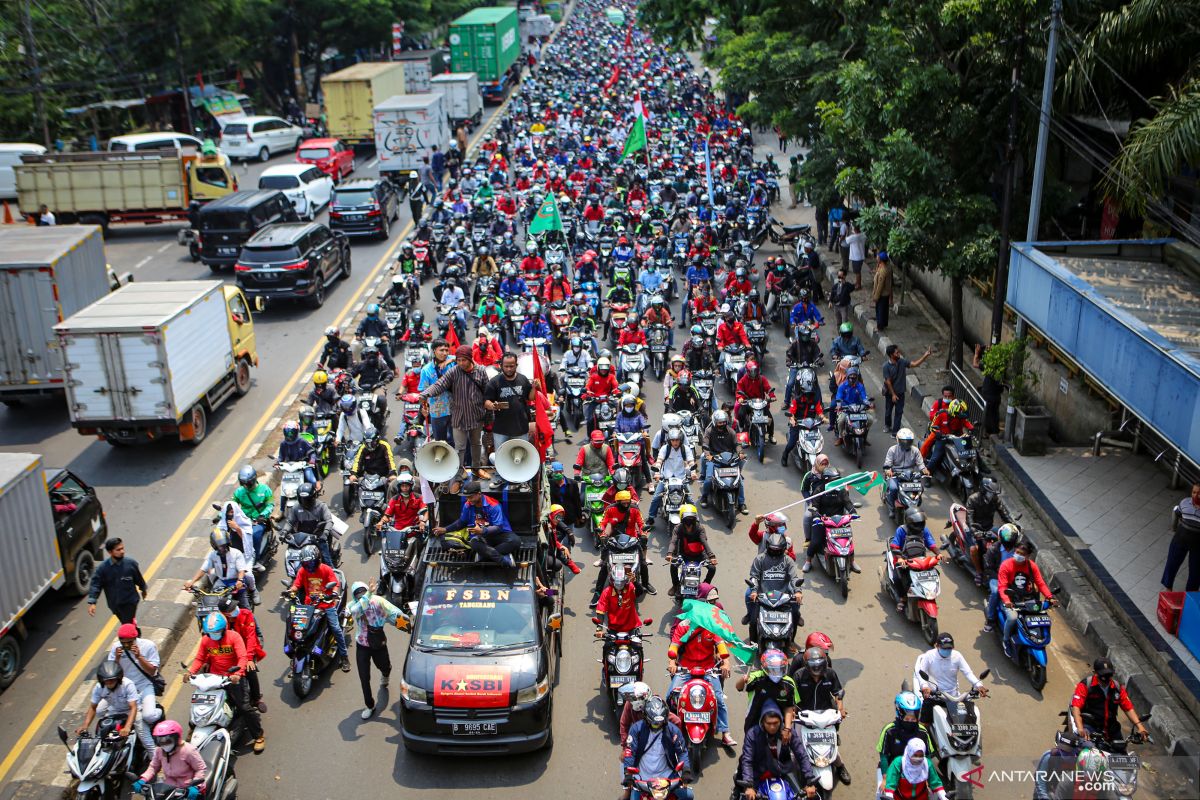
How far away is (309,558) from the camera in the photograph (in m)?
11.4

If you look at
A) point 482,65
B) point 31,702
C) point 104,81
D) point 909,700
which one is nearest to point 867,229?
point 909,700

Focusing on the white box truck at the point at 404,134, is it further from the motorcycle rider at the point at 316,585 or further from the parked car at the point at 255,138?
the motorcycle rider at the point at 316,585

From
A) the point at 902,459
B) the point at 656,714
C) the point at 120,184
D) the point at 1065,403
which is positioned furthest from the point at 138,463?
the point at 120,184

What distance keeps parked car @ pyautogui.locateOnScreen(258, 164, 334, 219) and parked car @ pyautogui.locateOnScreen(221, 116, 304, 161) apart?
10345 mm

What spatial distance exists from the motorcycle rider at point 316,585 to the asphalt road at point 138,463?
295 cm

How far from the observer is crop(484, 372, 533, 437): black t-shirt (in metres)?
14.3

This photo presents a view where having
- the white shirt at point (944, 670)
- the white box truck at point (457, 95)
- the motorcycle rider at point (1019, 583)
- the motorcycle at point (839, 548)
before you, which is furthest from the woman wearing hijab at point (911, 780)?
the white box truck at point (457, 95)

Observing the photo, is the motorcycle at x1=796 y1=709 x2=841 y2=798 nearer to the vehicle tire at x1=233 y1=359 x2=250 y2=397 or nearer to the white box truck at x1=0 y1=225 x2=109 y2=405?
the vehicle tire at x1=233 y1=359 x2=250 y2=397

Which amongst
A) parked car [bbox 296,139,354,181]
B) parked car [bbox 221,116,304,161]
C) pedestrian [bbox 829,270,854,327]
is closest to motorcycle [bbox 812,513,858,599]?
pedestrian [bbox 829,270,854,327]

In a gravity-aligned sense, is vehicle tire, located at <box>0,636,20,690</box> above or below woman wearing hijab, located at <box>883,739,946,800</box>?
below

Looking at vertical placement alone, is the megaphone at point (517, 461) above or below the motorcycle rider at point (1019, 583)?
above

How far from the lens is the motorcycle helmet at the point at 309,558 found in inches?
449

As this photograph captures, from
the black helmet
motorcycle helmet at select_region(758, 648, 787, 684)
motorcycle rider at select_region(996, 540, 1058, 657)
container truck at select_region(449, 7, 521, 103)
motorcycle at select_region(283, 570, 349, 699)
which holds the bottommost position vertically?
motorcycle at select_region(283, 570, 349, 699)

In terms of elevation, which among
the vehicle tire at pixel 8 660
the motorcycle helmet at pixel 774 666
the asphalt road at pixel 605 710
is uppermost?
the motorcycle helmet at pixel 774 666
